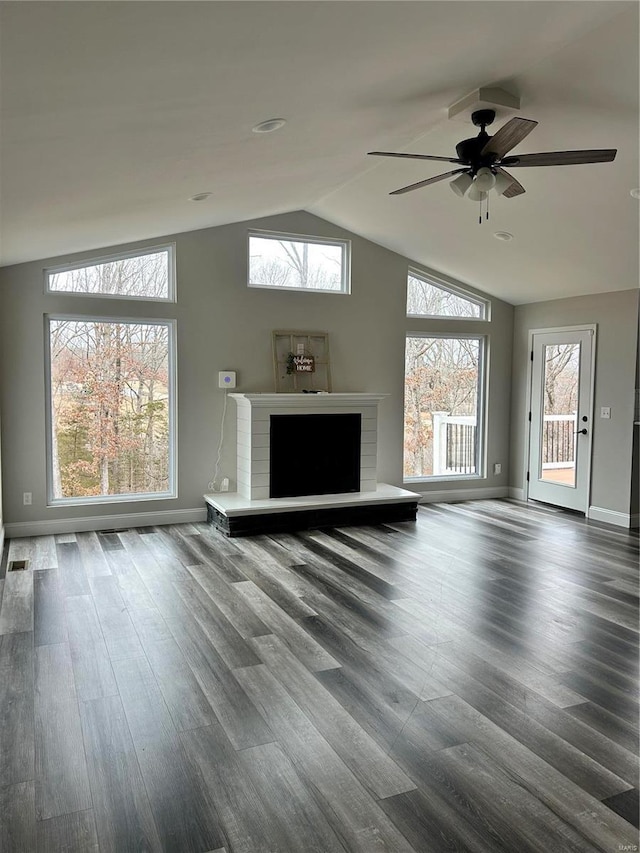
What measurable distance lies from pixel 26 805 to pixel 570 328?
6705mm

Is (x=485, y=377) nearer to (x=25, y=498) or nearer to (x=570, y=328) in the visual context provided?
(x=570, y=328)

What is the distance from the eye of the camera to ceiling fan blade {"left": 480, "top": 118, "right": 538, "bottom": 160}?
3.02 meters

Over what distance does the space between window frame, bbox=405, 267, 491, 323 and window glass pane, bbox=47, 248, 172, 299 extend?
280 centimetres

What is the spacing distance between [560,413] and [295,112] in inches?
209

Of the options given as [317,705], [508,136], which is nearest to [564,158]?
[508,136]

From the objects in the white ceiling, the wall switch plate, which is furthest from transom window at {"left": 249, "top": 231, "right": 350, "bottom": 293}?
the wall switch plate

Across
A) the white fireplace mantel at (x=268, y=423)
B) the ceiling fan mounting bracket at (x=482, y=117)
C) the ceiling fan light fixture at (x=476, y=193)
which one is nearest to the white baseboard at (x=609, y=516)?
the white fireplace mantel at (x=268, y=423)

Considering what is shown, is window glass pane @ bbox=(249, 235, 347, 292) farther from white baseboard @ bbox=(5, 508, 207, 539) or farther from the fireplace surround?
white baseboard @ bbox=(5, 508, 207, 539)

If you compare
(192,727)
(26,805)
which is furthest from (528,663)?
(26,805)

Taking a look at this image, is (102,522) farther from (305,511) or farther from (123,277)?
Answer: (123,277)

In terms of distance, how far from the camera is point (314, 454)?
6602 mm

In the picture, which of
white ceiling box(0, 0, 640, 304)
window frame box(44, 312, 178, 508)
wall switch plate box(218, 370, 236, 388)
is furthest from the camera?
wall switch plate box(218, 370, 236, 388)

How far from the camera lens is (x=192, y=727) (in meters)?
2.66

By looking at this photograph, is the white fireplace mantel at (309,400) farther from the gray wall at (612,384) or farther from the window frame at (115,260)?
the gray wall at (612,384)
